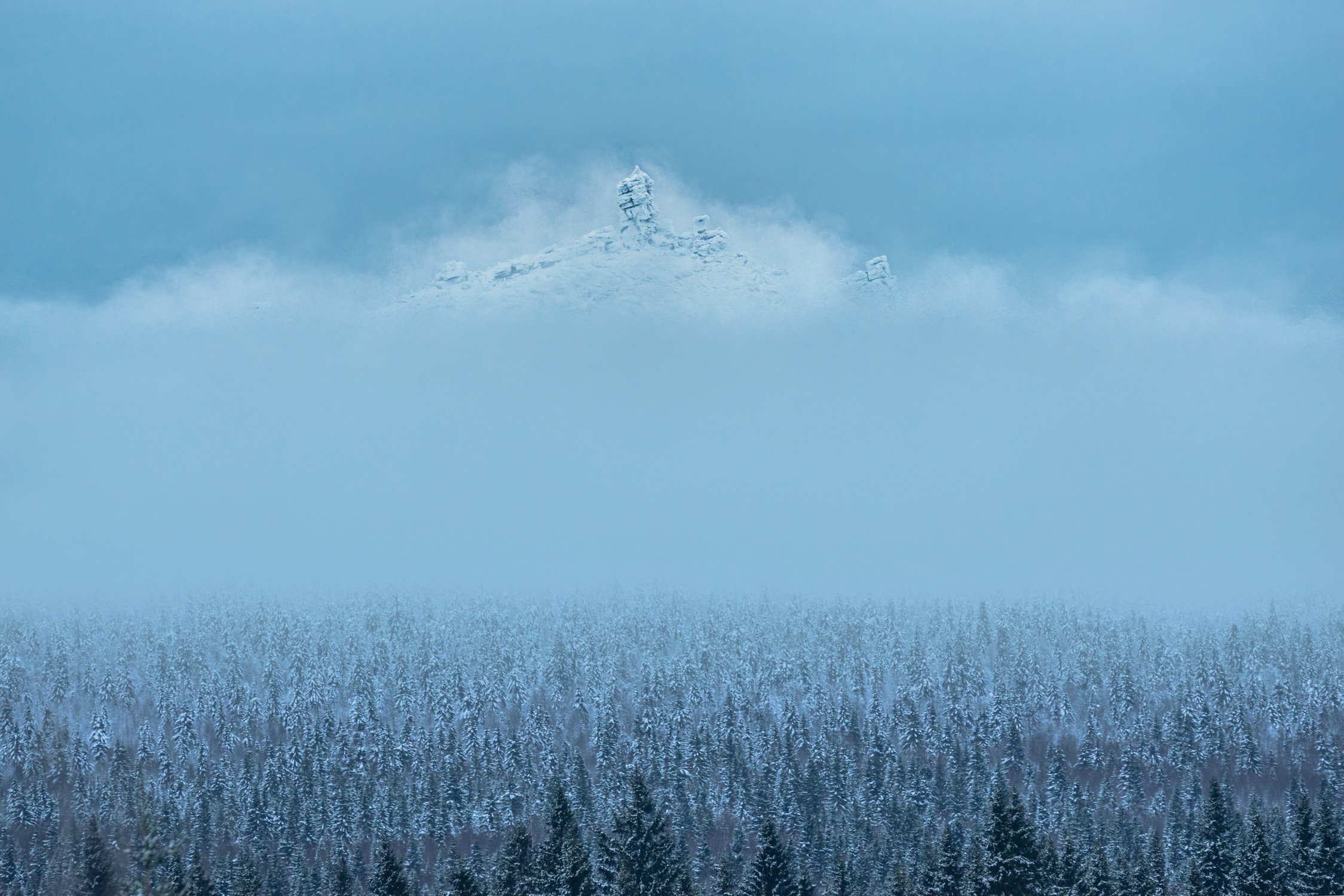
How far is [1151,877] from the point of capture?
65.3 metres

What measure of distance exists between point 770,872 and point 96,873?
47.9 m

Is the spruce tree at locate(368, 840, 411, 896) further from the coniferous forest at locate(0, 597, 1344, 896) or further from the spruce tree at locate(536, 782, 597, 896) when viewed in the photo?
the coniferous forest at locate(0, 597, 1344, 896)

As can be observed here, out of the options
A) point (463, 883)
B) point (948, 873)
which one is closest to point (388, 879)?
point (463, 883)

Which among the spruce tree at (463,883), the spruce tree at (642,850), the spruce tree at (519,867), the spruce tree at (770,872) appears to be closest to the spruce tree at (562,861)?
the spruce tree at (519,867)

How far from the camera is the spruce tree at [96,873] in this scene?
216 feet

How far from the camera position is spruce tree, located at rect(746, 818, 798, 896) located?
55219 mm

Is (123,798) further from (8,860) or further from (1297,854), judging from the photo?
(1297,854)

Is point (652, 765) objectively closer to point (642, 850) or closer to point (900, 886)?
point (642, 850)

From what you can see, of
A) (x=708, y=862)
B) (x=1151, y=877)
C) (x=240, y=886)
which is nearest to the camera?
(x=1151, y=877)

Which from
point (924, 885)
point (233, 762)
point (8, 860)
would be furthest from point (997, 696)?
point (8, 860)

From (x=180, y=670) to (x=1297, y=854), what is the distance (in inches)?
7321

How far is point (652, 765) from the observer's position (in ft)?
452

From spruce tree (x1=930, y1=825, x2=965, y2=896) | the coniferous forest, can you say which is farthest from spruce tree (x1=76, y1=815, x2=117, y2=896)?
spruce tree (x1=930, y1=825, x2=965, y2=896)

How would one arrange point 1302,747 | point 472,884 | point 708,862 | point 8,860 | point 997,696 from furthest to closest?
point 997,696
point 1302,747
point 708,862
point 8,860
point 472,884
